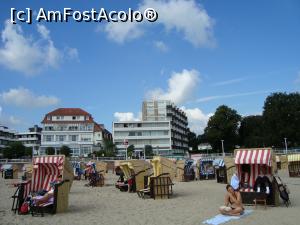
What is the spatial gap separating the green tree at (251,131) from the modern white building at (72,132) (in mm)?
36930

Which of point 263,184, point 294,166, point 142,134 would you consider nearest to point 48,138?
point 142,134

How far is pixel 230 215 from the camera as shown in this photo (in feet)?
37.2

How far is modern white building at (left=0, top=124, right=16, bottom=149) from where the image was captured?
12222 cm

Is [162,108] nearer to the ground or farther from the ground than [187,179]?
farther from the ground

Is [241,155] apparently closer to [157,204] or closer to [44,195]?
[157,204]

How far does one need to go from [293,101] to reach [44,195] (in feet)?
→ 252

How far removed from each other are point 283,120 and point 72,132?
54.8m

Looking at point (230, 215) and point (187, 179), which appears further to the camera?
point (187, 179)

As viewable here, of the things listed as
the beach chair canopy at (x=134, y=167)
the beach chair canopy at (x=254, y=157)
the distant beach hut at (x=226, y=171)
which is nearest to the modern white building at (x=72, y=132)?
the distant beach hut at (x=226, y=171)

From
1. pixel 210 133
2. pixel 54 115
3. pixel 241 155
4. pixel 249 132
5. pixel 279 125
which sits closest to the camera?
pixel 241 155

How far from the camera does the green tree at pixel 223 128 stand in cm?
9146

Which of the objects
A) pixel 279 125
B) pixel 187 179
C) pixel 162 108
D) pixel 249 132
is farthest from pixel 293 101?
pixel 187 179

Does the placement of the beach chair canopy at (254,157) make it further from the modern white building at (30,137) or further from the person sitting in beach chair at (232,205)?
the modern white building at (30,137)

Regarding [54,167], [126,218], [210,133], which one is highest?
[210,133]
